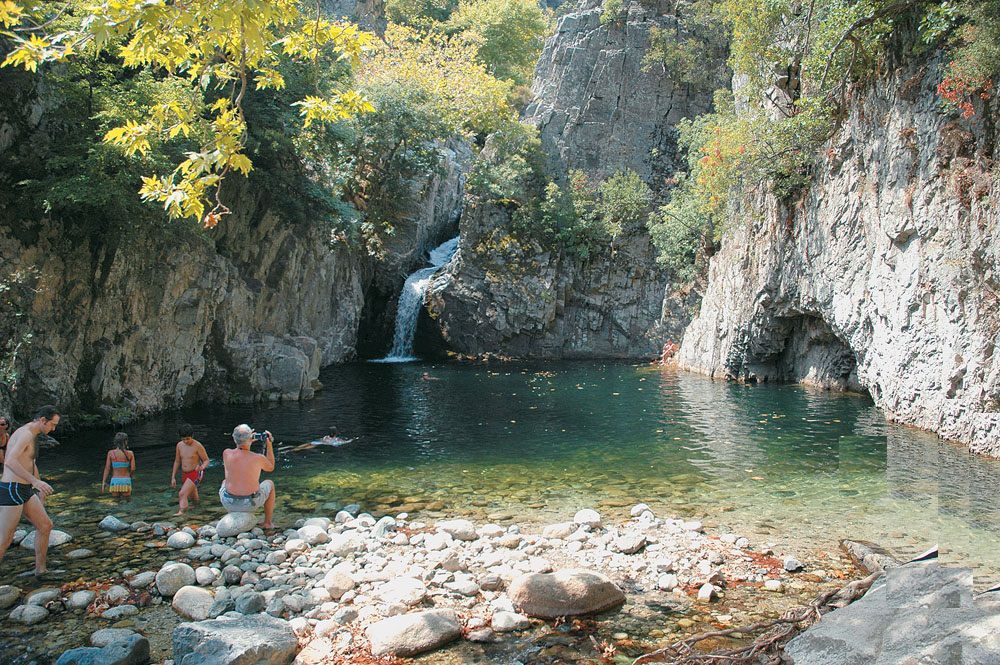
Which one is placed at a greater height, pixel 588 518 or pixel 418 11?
pixel 418 11

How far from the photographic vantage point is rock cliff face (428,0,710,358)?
35.6 metres

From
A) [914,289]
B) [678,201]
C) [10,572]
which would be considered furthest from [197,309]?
[678,201]

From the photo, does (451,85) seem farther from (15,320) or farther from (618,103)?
(15,320)

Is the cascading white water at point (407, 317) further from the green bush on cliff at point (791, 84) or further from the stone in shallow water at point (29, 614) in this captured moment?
the stone in shallow water at point (29, 614)

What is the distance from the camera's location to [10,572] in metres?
7.34

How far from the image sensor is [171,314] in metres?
18.2

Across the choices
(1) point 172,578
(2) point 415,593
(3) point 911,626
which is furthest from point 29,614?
(3) point 911,626

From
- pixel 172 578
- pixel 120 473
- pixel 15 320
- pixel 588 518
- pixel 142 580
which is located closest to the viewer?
pixel 172 578

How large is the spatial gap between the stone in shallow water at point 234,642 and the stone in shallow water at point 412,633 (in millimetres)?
704

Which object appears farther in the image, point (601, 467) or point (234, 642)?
point (601, 467)

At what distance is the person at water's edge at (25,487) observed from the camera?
23.0ft

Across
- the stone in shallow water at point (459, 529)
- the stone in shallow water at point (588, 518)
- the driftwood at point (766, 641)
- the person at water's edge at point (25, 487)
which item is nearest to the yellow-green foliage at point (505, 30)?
the stone in shallow water at point (588, 518)

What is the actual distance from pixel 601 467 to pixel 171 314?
40.5 ft

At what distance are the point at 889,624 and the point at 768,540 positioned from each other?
4.53m
